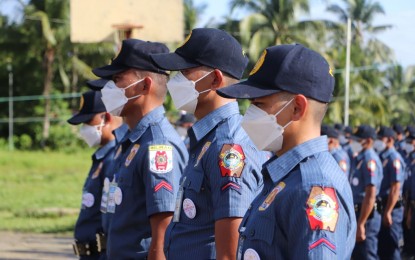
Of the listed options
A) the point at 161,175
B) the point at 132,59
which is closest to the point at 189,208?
the point at 161,175

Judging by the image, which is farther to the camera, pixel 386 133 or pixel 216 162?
pixel 386 133

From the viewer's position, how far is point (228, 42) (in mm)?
4211

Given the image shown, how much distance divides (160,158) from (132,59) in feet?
2.49

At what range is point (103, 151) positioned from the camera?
628 cm

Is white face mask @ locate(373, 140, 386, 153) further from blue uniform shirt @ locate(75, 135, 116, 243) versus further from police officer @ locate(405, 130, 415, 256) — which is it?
blue uniform shirt @ locate(75, 135, 116, 243)

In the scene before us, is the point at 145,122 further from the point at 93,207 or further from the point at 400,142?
the point at 400,142

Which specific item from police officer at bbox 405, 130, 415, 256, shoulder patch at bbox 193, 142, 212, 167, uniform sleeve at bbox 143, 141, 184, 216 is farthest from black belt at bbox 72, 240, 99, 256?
police officer at bbox 405, 130, 415, 256

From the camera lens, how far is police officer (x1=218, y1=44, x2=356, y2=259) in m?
2.79

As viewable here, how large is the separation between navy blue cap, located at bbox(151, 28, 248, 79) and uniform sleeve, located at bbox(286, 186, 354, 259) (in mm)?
1440

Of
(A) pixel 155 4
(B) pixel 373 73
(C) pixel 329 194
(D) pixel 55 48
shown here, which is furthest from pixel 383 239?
(B) pixel 373 73

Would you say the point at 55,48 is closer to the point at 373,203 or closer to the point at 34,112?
the point at 34,112

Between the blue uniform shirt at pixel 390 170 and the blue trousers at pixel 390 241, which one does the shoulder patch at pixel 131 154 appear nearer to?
the blue uniform shirt at pixel 390 170

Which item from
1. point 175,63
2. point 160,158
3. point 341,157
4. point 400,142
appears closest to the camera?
point 175,63

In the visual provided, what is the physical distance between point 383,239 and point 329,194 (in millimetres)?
9649
